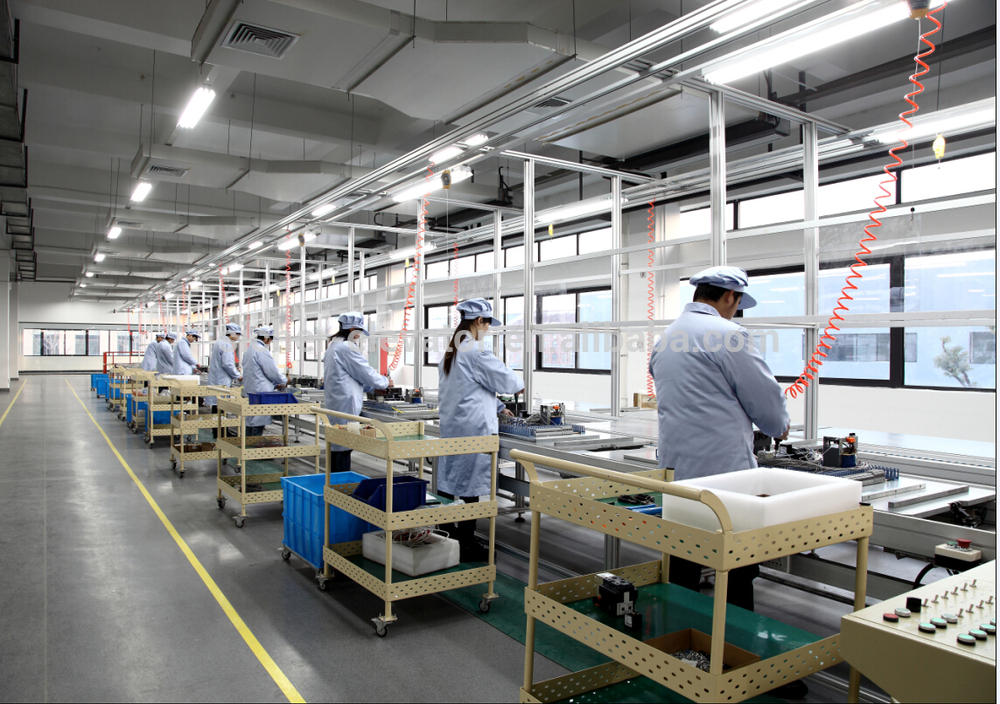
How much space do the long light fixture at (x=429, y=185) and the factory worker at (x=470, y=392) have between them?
1.54 m

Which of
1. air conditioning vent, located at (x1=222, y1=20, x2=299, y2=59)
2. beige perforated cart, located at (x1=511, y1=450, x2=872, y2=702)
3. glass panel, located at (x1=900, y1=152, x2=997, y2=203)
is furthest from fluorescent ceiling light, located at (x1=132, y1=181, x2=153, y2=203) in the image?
glass panel, located at (x1=900, y1=152, x2=997, y2=203)

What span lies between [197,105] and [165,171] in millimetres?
2372

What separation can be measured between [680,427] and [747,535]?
937mm

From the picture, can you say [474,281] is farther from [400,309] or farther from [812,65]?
[812,65]

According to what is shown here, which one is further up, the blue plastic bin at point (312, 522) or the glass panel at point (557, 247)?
the glass panel at point (557, 247)

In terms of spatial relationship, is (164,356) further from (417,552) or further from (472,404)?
(417,552)

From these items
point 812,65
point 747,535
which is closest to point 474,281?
Answer: point 812,65

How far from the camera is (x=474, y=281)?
352 inches

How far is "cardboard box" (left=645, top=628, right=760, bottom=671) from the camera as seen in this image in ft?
5.81

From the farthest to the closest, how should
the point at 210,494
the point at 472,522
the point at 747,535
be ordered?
1. the point at 210,494
2. the point at 472,522
3. the point at 747,535

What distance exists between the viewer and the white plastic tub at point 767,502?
1602mm

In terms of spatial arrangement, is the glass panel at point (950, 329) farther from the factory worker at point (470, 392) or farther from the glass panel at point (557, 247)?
the glass panel at point (557, 247)

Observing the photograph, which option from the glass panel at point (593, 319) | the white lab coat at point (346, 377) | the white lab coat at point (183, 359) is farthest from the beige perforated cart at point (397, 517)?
the white lab coat at point (183, 359)

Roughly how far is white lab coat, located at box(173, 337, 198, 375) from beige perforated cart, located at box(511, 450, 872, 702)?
9891mm
